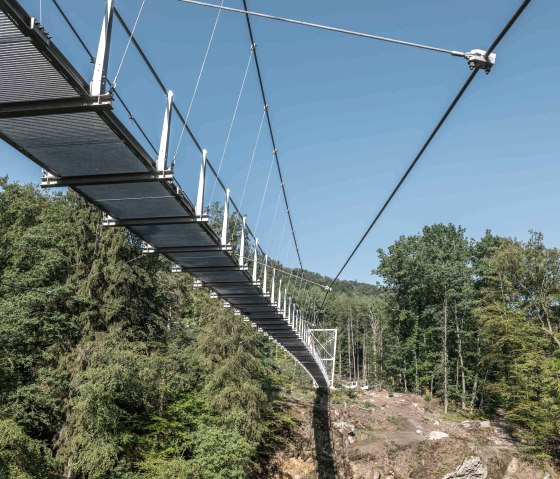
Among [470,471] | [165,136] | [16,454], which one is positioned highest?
[165,136]

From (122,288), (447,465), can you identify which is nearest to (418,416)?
(447,465)

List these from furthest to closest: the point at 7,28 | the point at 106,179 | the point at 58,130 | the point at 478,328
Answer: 1. the point at 478,328
2. the point at 106,179
3. the point at 58,130
4. the point at 7,28

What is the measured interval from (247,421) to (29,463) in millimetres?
7954

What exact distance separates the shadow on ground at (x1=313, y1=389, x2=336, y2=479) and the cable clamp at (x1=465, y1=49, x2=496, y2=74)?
22512 mm

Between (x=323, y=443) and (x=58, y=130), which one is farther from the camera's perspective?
(x=323, y=443)

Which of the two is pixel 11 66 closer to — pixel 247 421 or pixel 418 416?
pixel 247 421

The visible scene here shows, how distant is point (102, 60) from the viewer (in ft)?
13.8

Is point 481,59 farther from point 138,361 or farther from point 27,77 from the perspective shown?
point 138,361

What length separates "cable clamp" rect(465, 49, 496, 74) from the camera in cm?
410

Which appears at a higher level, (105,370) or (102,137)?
(102,137)

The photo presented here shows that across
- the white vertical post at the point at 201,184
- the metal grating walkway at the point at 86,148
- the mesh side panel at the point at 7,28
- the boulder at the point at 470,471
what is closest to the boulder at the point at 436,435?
the boulder at the point at 470,471

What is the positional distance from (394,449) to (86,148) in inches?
918

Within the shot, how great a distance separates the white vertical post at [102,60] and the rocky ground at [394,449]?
21304mm

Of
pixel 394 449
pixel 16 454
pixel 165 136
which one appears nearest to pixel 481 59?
pixel 165 136
